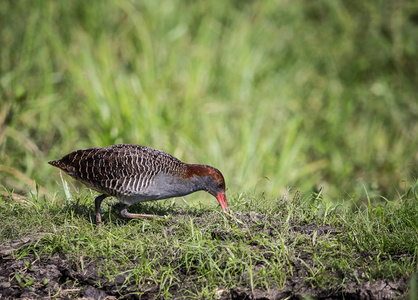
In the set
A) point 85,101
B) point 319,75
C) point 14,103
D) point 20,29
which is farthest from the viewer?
point 319,75

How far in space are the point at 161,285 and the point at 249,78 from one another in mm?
5644

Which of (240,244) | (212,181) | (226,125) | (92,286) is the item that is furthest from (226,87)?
(92,286)

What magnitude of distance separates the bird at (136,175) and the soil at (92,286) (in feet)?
2.16

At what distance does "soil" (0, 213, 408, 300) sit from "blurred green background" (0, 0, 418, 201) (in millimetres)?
2364

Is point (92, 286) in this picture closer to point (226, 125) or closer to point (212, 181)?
point (212, 181)

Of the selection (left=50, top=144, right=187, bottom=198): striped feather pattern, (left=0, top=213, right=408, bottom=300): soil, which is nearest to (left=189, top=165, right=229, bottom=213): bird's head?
(left=50, top=144, right=187, bottom=198): striped feather pattern

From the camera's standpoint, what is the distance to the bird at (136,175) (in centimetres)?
477

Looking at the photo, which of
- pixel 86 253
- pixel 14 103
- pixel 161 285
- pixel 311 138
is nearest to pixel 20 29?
pixel 14 103

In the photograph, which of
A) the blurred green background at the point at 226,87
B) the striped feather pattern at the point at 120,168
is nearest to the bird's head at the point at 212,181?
the striped feather pattern at the point at 120,168

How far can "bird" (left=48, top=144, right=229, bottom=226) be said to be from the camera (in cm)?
477

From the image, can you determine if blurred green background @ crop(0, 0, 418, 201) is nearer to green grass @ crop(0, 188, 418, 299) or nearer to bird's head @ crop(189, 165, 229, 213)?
bird's head @ crop(189, 165, 229, 213)

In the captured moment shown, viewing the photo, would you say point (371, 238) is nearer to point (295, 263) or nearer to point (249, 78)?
point (295, 263)

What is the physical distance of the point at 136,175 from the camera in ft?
15.8

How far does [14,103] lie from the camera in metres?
7.57
